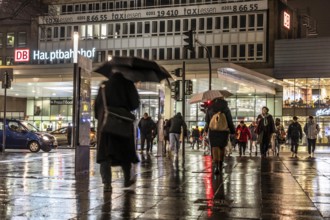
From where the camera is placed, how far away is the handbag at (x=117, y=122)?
7078 mm

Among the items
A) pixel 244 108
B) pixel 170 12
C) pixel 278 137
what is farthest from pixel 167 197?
pixel 170 12

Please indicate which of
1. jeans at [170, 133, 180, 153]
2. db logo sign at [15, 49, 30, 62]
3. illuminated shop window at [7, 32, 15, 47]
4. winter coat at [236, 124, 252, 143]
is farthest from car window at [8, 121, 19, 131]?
illuminated shop window at [7, 32, 15, 47]

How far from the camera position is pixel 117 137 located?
7.20 meters

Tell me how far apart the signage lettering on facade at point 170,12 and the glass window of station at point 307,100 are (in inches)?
343

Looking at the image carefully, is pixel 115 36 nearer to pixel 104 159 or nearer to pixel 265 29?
pixel 265 29

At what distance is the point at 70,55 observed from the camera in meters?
53.1

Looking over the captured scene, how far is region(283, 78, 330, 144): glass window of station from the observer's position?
53219 millimetres

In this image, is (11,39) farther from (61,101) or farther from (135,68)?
(135,68)

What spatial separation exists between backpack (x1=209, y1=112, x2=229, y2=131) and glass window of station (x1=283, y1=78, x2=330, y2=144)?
1671 inches

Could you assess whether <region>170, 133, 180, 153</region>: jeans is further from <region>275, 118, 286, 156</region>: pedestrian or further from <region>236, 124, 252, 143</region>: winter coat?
<region>275, 118, 286, 156</region>: pedestrian

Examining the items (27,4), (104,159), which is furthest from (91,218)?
(27,4)

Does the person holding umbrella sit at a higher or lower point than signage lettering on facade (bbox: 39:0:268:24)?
lower

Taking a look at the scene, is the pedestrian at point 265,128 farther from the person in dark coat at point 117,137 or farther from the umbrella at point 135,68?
the person in dark coat at point 117,137

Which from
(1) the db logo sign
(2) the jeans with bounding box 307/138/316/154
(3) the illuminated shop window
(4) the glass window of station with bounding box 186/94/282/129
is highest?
(3) the illuminated shop window
